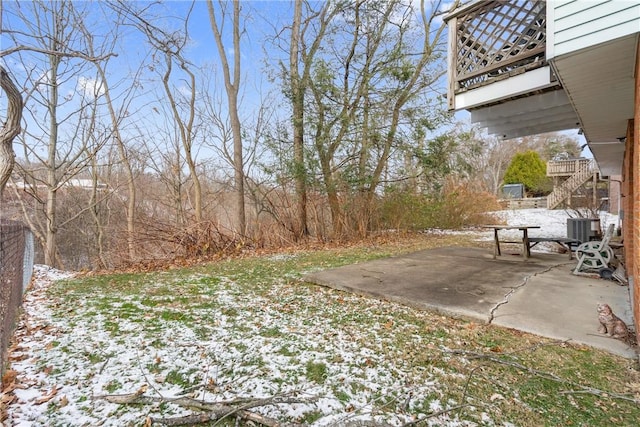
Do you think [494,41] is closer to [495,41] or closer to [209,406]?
[495,41]

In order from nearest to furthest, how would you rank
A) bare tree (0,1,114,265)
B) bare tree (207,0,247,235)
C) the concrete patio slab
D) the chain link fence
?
the chain link fence, the concrete patio slab, bare tree (0,1,114,265), bare tree (207,0,247,235)

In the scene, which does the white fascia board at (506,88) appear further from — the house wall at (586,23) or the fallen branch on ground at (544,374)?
Result: the fallen branch on ground at (544,374)

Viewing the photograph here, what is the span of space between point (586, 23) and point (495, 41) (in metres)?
1.65

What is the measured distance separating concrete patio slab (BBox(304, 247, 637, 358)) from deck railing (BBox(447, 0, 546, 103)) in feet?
8.09

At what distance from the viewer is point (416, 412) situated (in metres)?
1.76

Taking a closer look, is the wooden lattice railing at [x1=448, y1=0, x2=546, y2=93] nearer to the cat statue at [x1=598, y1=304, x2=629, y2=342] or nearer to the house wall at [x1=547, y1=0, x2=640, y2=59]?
the house wall at [x1=547, y1=0, x2=640, y2=59]

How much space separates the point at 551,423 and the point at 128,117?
10.9 m

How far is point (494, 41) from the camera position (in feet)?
12.2

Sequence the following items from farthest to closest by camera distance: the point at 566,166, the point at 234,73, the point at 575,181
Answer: the point at 566,166 → the point at 575,181 → the point at 234,73

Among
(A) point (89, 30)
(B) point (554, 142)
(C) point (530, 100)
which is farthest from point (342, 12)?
(B) point (554, 142)

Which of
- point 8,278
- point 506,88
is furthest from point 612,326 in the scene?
point 8,278

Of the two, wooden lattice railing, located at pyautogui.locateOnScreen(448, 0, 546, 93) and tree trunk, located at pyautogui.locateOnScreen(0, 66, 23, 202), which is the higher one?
wooden lattice railing, located at pyautogui.locateOnScreen(448, 0, 546, 93)

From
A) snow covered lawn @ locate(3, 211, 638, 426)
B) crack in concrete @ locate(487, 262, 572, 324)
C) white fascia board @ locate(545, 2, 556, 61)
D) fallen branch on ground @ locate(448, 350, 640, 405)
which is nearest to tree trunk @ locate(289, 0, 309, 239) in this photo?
snow covered lawn @ locate(3, 211, 638, 426)

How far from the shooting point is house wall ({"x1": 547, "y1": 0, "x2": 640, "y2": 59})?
204 cm
